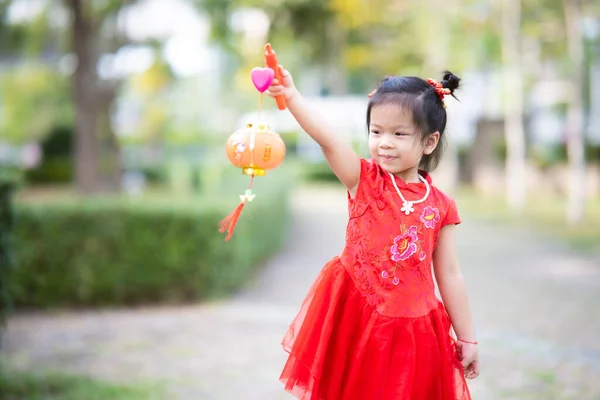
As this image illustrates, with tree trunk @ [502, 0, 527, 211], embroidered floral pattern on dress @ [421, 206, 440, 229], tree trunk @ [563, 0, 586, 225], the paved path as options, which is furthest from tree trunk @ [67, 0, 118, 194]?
embroidered floral pattern on dress @ [421, 206, 440, 229]

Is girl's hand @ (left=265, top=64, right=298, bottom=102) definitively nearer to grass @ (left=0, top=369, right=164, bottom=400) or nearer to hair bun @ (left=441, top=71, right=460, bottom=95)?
hair bun @ (left=441, top=71, right=460, bottom=95)

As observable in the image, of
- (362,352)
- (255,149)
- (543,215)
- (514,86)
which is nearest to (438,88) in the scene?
(255,149)

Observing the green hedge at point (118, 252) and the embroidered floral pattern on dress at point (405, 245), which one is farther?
the green hedge at point (118, 252)

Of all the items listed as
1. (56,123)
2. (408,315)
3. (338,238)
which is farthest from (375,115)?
(56,123)

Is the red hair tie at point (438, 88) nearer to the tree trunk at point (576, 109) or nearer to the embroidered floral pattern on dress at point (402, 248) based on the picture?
the embroidered floral pattern on dress at point (402, 248)

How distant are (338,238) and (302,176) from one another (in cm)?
1390

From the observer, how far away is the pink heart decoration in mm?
2090

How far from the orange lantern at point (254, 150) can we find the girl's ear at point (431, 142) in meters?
0.49

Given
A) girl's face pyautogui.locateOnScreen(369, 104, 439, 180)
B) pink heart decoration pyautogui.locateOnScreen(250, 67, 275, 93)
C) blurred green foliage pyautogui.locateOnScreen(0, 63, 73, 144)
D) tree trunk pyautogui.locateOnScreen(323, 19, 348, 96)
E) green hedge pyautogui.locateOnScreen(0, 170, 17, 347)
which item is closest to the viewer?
pink heart decoration pyautogui.locateOnScreen(250, 67, 275, 93)

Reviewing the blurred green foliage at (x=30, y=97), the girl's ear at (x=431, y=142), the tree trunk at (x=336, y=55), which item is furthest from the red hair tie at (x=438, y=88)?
the tree trunk at (x=336, y=55)

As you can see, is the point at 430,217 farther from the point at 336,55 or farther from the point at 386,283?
the point at 336,55

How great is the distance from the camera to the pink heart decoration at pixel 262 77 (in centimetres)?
209

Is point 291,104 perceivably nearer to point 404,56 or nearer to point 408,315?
point 408,315

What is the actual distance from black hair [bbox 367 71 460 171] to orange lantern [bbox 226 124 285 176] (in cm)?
34
